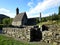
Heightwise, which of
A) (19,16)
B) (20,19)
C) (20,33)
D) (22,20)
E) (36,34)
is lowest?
(36,34)

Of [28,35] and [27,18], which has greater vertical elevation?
[27,18]

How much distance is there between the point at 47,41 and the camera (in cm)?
1234

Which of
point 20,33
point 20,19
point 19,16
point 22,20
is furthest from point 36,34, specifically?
point 19,16

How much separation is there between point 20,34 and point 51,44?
4426 millimetres

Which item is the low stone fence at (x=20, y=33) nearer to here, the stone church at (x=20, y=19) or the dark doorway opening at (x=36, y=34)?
the dark doorway opening at (x=36, y=34)

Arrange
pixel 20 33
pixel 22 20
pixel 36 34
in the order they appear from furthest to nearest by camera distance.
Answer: pixel 22 20, pixel 20 33, pixel 36 34

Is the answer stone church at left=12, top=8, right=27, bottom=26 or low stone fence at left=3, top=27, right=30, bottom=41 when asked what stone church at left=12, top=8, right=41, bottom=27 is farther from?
low stone fence at left=3, top=27, right=30, bottom=41

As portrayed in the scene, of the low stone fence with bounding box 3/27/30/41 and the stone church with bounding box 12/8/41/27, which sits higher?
the stone church with bounding box 12/8/41/27

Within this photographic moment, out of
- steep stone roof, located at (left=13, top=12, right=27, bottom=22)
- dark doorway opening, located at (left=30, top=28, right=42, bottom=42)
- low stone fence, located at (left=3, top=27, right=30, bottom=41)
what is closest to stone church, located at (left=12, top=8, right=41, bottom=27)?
steep stone roof, located at (left=13, top=12, right=27, bottom=22)

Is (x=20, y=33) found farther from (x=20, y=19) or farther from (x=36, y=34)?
(x=20, y=19)

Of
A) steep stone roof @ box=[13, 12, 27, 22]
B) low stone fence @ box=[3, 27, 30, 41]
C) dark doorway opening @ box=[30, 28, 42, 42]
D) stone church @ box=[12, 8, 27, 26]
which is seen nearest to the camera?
low stone fence @ box=[3, 27, 30, 41]

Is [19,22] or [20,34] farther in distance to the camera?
[19,22]

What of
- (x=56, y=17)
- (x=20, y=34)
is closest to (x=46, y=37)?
(x=20, y=34)

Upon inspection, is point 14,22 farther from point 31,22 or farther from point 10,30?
point 10,30
